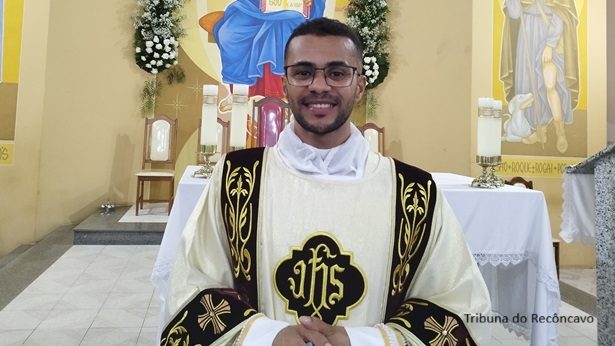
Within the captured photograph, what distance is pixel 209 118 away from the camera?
2.71 meters

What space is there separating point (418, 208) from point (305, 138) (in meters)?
0.43

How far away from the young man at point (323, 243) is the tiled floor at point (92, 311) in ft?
6.15

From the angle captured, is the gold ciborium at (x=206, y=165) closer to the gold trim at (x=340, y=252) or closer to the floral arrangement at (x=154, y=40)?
the gold trim at (x=340, y=252)

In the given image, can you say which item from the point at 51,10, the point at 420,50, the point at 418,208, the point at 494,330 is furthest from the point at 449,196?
the point at 51,10

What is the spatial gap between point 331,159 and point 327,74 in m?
0.27

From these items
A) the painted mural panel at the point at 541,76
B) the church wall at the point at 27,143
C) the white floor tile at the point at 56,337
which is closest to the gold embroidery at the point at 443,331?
the white floor tile at the point at 56,337

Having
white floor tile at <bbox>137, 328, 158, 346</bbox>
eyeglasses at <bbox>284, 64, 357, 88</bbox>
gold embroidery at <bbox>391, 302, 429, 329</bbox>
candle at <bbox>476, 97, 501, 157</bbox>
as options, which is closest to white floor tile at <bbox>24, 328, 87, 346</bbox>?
white floor tile at <bbox>137, 328, 158, 346</bbox>

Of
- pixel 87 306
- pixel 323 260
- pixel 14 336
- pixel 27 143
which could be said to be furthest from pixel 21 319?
pixel 27 143

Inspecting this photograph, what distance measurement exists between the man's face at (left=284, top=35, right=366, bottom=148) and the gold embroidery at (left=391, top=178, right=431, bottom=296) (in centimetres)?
34

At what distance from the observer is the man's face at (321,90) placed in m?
1.28

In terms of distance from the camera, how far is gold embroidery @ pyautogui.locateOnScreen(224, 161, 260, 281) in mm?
1349

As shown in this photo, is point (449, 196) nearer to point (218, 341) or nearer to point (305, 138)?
point (305, 138)

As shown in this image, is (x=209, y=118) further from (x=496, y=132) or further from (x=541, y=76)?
(x=541, y=76)

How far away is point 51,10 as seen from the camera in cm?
612
